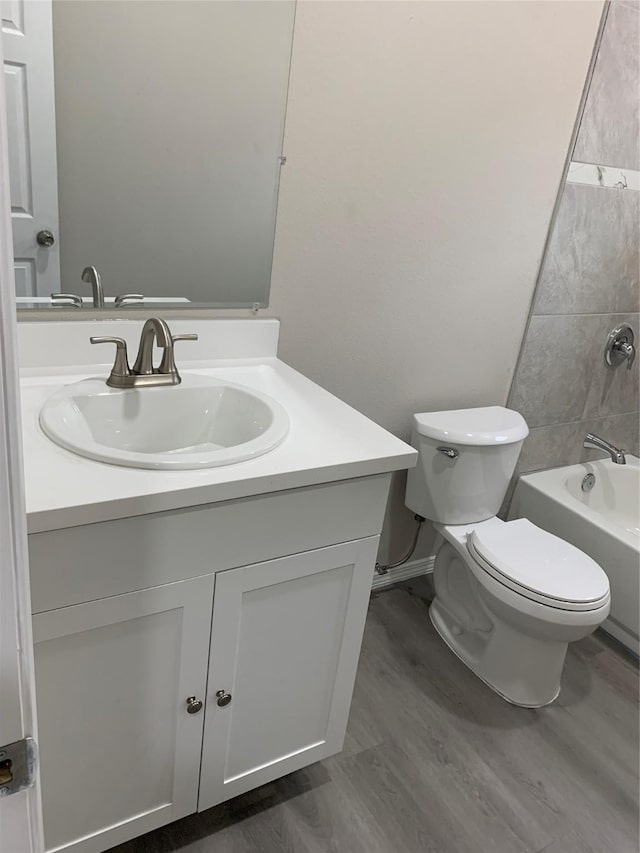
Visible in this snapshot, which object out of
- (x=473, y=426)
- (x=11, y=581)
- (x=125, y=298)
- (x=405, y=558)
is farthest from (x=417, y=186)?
(x=11, y=581)

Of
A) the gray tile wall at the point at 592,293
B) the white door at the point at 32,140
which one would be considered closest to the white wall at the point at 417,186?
the gray tile wall at the point at 592,293

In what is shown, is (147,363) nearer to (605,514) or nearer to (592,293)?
(592,293)

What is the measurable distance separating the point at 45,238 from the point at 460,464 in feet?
3.97

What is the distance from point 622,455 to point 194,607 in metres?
1.81

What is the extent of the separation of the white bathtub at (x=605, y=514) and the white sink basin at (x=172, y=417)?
1328mm

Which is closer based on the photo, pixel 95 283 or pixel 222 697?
pixel 222 697

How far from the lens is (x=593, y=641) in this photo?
219cm

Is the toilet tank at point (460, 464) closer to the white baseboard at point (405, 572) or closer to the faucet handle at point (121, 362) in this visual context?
the white baseboard at point (405, 572)

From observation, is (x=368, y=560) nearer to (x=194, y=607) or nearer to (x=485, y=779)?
(x=194, y=607)

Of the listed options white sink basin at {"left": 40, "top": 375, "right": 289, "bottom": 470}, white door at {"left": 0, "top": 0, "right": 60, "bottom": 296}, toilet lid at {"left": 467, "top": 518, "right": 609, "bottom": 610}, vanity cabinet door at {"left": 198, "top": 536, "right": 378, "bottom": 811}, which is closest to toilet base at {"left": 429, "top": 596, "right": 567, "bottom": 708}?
toilet lid at {"left": 467, "top": 518, "right": 609, "bottom": 610}

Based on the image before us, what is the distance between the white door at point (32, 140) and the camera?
117 centimetres

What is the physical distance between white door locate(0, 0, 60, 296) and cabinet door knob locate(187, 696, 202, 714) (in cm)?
84

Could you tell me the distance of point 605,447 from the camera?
240 centimetres

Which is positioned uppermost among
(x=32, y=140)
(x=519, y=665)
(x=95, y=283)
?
(x=32, y=140)
